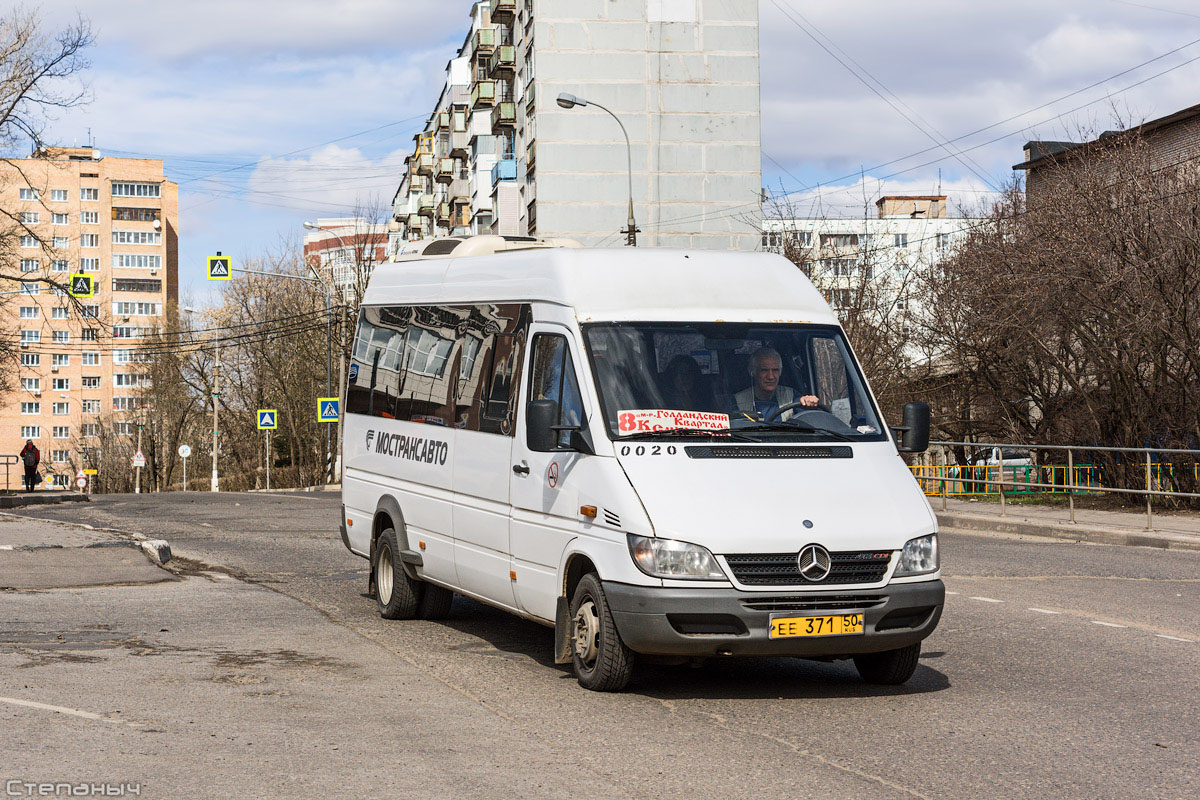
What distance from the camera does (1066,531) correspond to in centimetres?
2038

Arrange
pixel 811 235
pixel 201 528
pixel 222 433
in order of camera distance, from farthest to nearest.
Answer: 1. pixel 222 433
2. pixel 811 235
3. pixel 201 528

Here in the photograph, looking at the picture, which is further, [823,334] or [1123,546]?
[1123,546]

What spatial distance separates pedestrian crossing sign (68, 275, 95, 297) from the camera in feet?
117

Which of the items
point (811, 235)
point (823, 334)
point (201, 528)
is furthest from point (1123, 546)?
point (811, 235)

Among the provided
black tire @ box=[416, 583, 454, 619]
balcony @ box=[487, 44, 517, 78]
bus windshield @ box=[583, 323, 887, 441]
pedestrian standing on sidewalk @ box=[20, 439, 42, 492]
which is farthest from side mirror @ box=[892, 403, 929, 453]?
balcony @ box=[487, 44, 517, 78]

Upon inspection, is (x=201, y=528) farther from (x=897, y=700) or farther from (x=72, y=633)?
(x=897, y=700)

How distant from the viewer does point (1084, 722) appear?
A: 726 cm

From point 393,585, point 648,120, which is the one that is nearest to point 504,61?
point 648,120

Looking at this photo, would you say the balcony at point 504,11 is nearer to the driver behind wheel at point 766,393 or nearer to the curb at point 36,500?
the curb at point 36,500

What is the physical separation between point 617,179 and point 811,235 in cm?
2086

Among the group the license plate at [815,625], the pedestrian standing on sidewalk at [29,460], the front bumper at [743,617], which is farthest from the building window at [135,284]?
the license plate at [815,625]

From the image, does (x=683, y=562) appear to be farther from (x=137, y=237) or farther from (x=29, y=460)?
(x=137, y=237)

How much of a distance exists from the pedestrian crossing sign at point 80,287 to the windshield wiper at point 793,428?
3053 centimetres

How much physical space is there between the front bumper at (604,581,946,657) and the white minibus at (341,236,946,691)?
11 millimetres
